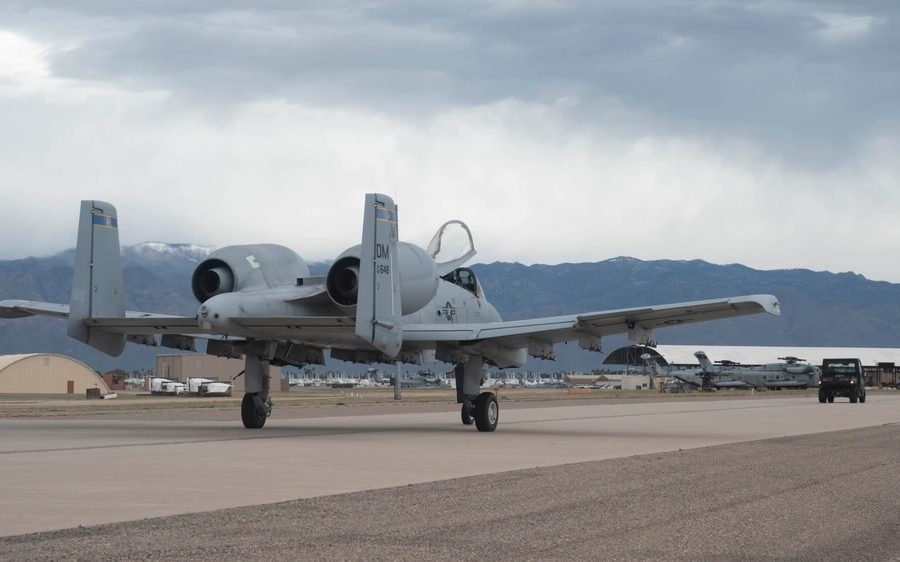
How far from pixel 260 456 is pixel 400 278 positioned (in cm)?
607

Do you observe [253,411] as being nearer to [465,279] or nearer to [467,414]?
[467,414]

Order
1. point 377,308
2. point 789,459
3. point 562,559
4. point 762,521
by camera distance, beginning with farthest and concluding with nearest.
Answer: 1. point 377,308
2. point 789,459
3. point 762,521
4. point 562,559

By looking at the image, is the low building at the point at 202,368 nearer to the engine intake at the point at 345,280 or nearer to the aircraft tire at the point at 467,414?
the aircraft tire at the point at 467,414

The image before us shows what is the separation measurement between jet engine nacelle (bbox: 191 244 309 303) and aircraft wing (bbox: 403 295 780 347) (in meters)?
3.00

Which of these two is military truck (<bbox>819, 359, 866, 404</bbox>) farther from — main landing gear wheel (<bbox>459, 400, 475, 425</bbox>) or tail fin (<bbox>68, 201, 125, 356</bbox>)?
tail fin (<bbox>68, 201, 125, 356</bbox>)

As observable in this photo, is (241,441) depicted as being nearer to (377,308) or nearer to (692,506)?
(377,308)

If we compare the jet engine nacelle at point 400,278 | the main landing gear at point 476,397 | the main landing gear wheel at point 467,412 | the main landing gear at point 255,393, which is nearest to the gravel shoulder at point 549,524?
the jet engine nacelle at point 400,278

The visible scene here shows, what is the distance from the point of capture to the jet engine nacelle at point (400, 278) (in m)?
23.8

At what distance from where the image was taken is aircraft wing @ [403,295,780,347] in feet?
77.4

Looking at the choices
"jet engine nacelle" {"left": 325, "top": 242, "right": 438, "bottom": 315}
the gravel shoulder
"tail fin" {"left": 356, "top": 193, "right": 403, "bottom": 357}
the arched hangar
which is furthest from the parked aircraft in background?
the gravel shoulder

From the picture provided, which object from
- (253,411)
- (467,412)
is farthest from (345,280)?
(467,412)

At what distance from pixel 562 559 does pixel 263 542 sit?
252 cm

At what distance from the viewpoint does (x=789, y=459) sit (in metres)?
18.9

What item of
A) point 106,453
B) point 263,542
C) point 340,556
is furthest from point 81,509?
point 106,453
